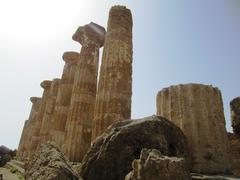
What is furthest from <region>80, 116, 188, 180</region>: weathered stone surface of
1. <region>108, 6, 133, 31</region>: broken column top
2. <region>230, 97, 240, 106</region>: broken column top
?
<region>230, 97, 240, 106</region>: broken column top

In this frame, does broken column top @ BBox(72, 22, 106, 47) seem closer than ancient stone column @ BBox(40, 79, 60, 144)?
Yes

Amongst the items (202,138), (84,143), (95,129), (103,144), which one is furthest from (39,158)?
(84,143)

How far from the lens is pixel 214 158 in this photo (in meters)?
6.11

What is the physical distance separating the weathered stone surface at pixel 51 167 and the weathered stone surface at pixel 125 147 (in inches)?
28.8

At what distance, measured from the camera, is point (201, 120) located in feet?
21.5

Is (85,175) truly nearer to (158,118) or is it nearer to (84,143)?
(158,118)

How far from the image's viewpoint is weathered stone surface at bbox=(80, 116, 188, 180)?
4.85m

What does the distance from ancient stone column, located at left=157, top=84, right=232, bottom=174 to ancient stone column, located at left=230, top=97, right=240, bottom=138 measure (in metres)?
4.62

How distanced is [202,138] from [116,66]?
5134 millimetres

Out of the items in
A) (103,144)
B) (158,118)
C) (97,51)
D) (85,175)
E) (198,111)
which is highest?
(97,51)

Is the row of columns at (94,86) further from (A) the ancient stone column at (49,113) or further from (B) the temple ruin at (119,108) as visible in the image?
(A) the ancient stone column at (49,113)

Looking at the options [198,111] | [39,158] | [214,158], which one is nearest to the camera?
[39,158]

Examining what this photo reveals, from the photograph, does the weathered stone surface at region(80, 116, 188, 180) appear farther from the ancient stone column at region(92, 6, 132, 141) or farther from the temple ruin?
the ancient stone column at region(92, 6, 132, 141)

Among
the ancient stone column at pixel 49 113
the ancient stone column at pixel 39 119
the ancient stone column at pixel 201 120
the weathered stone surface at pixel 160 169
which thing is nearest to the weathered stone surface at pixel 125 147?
the ancient stone column at pixel 201 120
